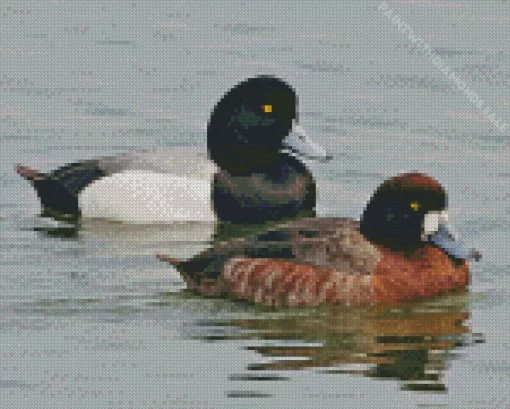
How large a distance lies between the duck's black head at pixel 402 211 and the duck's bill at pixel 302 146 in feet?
9.91

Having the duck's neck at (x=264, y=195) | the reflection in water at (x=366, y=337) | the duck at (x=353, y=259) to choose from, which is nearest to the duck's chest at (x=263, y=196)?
the duck's neck at (x=264, y=195)

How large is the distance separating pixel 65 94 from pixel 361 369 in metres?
8.92

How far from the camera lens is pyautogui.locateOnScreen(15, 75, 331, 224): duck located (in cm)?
1719

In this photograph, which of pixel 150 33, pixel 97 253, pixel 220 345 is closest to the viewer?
pixel 220 345

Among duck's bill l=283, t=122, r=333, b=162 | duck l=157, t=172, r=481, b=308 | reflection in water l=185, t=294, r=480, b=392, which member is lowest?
reflection in water l=185, t=294, r=480, b=392

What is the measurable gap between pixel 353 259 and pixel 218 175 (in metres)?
3.54

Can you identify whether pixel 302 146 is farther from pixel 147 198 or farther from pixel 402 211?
pixel 402 211

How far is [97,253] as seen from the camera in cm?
1560

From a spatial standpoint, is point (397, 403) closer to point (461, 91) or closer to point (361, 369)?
point (361, 369)

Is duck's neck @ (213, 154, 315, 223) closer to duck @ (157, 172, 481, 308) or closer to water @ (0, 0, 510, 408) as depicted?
water @ (0, 0, 510, 408)

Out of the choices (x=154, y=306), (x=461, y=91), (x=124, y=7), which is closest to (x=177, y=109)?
(x=461, y=91)

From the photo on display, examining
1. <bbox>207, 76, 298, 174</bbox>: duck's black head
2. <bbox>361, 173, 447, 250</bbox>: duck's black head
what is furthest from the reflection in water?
<bbox>207, 76, 298, 174</bbox>: duck's black head

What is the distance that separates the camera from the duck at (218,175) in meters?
17.2

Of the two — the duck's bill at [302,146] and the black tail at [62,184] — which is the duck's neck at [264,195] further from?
the black tail at [62,184]
